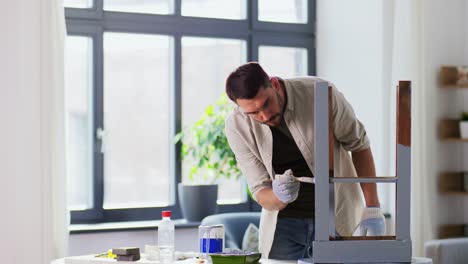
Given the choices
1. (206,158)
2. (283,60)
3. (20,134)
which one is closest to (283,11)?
(283,60)

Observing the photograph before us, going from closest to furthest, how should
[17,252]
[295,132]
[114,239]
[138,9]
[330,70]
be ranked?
[295,132] < [17,252] < [114,239] < [138,9] < [330,70]

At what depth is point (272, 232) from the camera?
3.38m

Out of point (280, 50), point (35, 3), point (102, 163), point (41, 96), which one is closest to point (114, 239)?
point (102, 163)

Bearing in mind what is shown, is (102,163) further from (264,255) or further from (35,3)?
(264,255)

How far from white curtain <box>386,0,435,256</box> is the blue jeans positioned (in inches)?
88.7

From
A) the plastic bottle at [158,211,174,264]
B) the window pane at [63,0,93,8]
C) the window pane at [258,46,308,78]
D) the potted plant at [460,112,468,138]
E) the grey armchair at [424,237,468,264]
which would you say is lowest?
the grey armchair at [424,237,468,264]

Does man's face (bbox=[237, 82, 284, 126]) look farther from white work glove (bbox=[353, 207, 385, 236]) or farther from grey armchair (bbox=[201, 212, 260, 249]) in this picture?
grey armchair (bbox=[201, 212, 260, 249])

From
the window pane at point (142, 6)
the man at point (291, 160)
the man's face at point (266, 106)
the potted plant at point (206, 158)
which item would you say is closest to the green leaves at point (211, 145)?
the potted plant at point (206, 158)

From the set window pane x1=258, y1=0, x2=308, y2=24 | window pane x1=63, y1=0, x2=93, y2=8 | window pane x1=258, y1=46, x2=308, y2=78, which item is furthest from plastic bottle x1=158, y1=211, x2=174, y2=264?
window pane x1=258, y1=0, x2=308, y2=24

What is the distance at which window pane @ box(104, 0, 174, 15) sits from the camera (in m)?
5.36

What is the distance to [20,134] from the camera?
15.1 feet

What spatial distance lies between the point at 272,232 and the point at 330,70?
2.67m

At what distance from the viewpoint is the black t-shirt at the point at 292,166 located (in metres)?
3.28

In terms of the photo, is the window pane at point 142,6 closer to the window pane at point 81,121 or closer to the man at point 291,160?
the window pane at point 81,121
